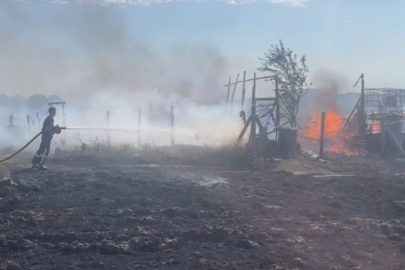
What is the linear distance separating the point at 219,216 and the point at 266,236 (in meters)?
1.58

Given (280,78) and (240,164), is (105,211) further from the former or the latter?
(280,78)

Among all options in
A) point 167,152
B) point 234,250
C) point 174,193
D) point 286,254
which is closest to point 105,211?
point 174,193

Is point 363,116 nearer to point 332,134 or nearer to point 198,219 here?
point 332,134

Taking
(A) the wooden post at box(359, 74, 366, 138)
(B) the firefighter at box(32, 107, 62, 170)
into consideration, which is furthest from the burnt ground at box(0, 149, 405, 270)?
(A) the wooden post at box(359, 74, 366, 138)

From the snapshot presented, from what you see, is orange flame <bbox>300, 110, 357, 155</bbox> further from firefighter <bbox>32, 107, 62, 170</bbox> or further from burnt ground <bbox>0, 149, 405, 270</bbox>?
firefighter <bbox>32, 107, 62, 170</bbox>

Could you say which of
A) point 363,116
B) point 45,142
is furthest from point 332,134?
point 45,142

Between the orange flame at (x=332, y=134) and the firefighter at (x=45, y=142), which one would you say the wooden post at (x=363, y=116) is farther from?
the firefighter at (x=45, y=142)

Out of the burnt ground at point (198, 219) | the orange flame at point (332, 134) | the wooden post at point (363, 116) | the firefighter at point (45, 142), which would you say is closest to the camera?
the burnt ground at point (198, 219)

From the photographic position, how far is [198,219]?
10.4m

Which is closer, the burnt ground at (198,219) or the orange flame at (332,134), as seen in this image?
the burnt ground at (198,219)

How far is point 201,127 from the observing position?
30.2 meters

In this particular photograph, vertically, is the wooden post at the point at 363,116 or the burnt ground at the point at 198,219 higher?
the wooden post at the point at 363,116

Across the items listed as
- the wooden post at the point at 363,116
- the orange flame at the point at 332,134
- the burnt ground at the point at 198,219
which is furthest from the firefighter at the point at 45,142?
the wooden post at the point at 363,116

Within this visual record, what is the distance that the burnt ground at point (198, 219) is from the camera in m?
8.11
